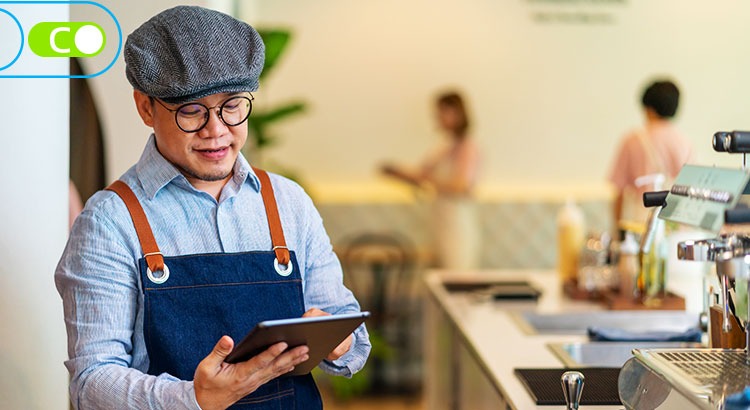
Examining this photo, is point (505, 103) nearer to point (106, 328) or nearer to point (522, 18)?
point (522, 18)

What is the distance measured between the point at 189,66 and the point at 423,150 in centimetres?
527

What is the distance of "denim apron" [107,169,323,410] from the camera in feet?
5.61

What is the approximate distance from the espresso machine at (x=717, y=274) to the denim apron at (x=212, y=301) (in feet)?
1.97

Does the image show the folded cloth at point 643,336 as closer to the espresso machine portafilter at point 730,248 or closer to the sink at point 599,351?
the sink at point 599,351

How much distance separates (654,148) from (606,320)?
1914 millimetres

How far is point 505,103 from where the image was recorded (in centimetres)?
697

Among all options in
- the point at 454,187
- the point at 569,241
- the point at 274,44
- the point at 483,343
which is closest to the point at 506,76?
the point at 454,187

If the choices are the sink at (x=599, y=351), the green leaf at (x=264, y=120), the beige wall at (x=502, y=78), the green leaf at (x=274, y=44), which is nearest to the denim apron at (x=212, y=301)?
the sink at (x=599, y=351)

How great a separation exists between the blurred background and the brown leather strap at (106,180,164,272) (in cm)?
483

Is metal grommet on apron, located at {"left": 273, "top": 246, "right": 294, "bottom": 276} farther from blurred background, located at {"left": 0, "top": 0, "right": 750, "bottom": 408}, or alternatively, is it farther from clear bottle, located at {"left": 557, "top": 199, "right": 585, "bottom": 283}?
blurred background, located at {"left": 0, "top": 0, "right": 750, "bottom": 408}

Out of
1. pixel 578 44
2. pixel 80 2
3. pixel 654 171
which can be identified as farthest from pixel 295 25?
pixel 80 2

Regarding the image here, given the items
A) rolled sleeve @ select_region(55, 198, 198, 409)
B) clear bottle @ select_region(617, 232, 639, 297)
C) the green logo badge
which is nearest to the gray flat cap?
rolled sleeve @ select_region(55, 198, 198, 409)

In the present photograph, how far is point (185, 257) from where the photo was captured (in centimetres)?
175

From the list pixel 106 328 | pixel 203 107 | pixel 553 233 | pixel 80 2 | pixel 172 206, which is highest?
pixel 80 2
